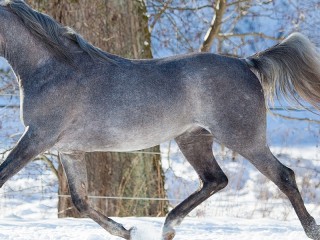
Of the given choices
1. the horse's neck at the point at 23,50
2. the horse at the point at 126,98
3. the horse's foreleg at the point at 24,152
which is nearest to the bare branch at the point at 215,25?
the horse at the point at 126,98

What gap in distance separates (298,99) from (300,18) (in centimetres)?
548

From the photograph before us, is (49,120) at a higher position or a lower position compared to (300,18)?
lower

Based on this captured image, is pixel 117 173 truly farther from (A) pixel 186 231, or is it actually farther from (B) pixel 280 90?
(B) pixel 280 90

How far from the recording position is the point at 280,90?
470 cm

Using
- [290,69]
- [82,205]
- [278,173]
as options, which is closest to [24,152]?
[82,205]

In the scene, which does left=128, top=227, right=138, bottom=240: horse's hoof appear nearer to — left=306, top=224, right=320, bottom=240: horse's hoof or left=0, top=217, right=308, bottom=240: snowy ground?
left=0, top=217, right=308, bottom=240: snowy ground

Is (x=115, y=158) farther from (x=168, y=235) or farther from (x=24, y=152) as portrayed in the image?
(x=24, y=152)

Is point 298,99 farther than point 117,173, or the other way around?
point 117,173

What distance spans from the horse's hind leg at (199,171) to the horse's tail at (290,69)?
54 centimetres

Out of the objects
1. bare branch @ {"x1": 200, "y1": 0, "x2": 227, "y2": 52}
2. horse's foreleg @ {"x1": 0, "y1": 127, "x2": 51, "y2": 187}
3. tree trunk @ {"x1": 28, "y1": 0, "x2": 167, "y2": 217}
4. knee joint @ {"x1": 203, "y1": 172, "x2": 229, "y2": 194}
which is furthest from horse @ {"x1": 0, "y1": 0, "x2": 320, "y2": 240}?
bare branch @ {"x1": 200, "y1": 0, "x2": 227, "y2": 52}

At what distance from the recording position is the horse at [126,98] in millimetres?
4332

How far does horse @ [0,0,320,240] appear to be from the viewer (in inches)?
171

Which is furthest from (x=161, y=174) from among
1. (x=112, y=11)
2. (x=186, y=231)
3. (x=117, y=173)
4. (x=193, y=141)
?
(x=193, y=141)

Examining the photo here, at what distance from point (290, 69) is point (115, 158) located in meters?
3.75
